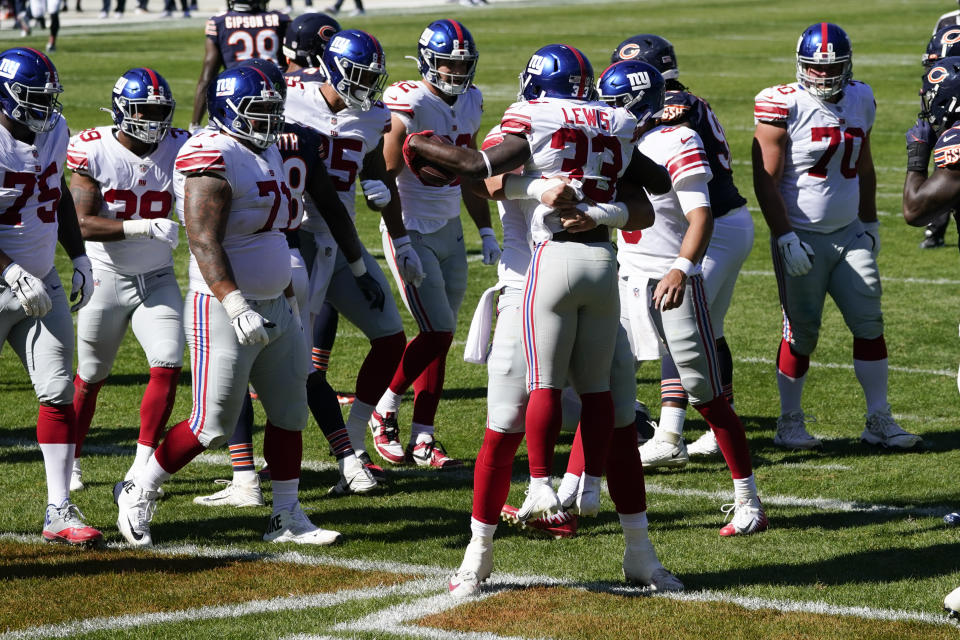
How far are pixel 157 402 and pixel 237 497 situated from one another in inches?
21.0

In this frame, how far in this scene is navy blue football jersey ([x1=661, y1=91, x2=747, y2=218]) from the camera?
609 centimetres

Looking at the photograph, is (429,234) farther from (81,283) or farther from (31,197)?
(31,197)

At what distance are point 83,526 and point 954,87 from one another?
143 inches

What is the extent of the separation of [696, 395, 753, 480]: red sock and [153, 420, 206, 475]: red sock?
198cm

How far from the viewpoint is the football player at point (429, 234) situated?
6.77 m

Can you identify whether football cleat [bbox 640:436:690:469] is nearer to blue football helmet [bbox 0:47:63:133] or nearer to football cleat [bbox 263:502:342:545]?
football cleat [bbox 263:502:342:545]

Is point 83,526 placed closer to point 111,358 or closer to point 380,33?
point 111,358

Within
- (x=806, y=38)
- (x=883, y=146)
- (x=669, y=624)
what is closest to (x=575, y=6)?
(x=883, y=146)

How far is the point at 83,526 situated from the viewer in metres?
5.49

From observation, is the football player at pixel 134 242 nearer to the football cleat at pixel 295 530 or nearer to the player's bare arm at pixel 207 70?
the football cleat at pixel 295 530

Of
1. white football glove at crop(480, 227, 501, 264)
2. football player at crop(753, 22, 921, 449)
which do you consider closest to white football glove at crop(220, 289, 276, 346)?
white football glove at crop(480, 227, 501, 264)

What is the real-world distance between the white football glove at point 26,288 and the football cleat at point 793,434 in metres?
3.57

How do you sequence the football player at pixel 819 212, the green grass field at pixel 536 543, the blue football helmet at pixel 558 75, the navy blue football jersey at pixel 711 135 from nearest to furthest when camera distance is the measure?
1. the green grass field at pixel 536 543
2. the blue football helmet at pixel 558 75
3. the navy blue football jersey at pixel 711 135
4. the football player at pixel 819 212

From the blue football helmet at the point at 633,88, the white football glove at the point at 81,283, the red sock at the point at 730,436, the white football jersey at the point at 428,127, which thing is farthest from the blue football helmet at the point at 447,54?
the red sock at the point at 730,436
